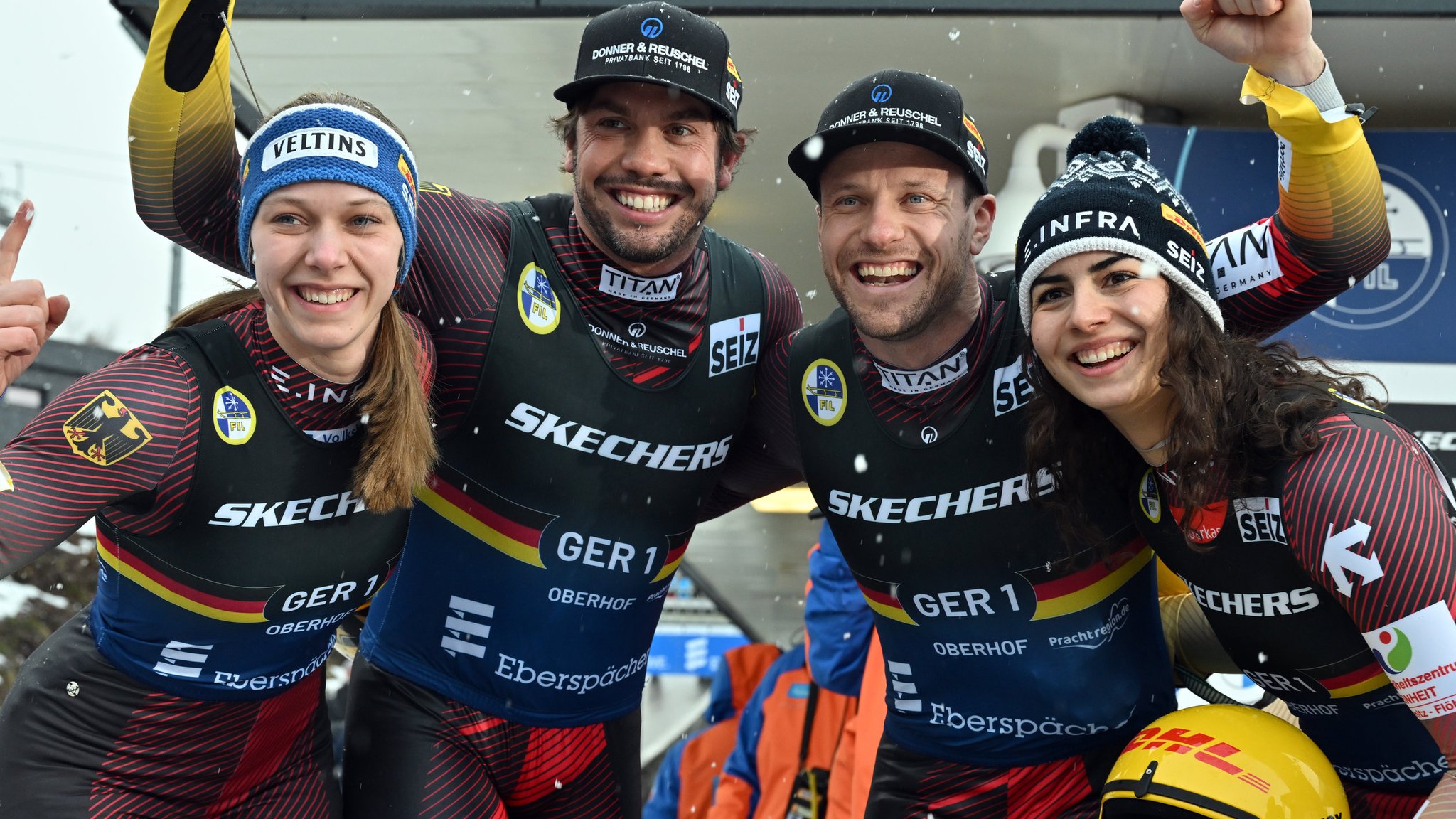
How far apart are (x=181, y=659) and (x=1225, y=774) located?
234 centimetres

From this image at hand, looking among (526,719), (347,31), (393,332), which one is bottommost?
(526,719)

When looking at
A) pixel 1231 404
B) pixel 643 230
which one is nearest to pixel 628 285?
pixel 643 230

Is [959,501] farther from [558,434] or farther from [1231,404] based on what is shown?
[558,434]

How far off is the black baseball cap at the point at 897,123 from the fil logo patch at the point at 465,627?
4.83 feet

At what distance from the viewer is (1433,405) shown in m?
5.50

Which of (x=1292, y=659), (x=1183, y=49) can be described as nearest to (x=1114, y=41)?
(x=1183, y=49)

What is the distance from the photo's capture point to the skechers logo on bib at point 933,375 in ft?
10.7

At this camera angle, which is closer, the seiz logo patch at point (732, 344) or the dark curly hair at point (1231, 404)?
the dark curly hair at point (1231, 404)

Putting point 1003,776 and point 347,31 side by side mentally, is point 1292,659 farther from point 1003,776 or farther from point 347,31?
point 347,31

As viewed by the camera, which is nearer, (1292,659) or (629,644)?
(1292,659)

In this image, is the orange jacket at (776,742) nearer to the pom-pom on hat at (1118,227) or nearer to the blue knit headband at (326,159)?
the pom-pom on hat at (1118,227)

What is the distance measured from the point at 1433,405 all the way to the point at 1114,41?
216 centimetres

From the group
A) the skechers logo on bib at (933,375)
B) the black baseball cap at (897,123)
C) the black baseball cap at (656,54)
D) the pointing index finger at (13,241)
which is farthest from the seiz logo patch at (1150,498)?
the pointing index finger at (13,241)

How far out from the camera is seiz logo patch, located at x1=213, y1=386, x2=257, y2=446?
273 cm
